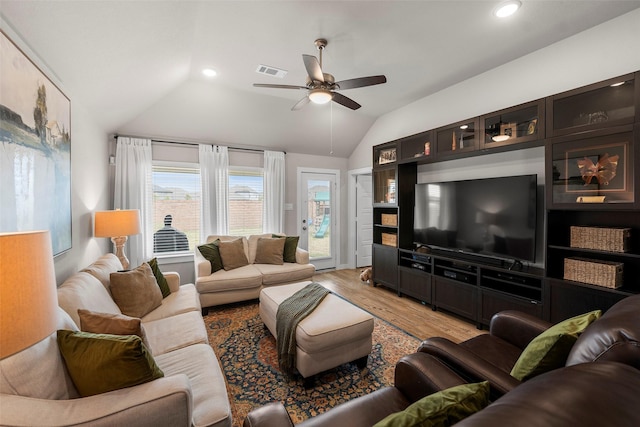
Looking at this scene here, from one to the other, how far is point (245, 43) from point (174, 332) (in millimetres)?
2633

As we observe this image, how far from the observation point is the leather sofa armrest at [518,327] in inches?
A: 64.3

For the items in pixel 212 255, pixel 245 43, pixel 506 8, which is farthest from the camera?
pixel 212 255

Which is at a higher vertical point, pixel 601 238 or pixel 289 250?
pixel 601 238

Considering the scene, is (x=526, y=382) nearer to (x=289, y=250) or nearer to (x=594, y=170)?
(x=594, y=170)

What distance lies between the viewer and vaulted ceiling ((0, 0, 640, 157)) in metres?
1.77

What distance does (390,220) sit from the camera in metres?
4.22

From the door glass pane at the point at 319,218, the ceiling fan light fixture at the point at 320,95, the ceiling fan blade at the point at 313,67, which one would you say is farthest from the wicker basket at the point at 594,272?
the door glass pane at the point at 319,218

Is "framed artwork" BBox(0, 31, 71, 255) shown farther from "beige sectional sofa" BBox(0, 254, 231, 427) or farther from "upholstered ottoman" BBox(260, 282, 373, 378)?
"upholstered ottoman" BBox(260, 282, 373, 378)

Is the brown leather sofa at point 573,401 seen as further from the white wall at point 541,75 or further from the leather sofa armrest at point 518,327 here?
the white wall at point 541,75

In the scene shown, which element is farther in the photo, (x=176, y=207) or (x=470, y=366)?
(x=176, y=207)

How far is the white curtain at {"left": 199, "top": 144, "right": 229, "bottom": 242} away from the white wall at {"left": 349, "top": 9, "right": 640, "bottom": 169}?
311 centimetres

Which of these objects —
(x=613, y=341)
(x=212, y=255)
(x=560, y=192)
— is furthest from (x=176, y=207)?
(x=560, y=192)

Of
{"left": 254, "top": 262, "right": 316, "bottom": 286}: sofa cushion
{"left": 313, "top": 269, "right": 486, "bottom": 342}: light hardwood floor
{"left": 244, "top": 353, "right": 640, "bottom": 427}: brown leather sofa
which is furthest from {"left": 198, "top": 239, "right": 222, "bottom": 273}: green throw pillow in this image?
{"left": 244, "top": 353, "right": 640, "bottom": 427}: brown leather sofa

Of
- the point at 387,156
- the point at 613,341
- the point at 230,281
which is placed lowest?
the point at 230,281
